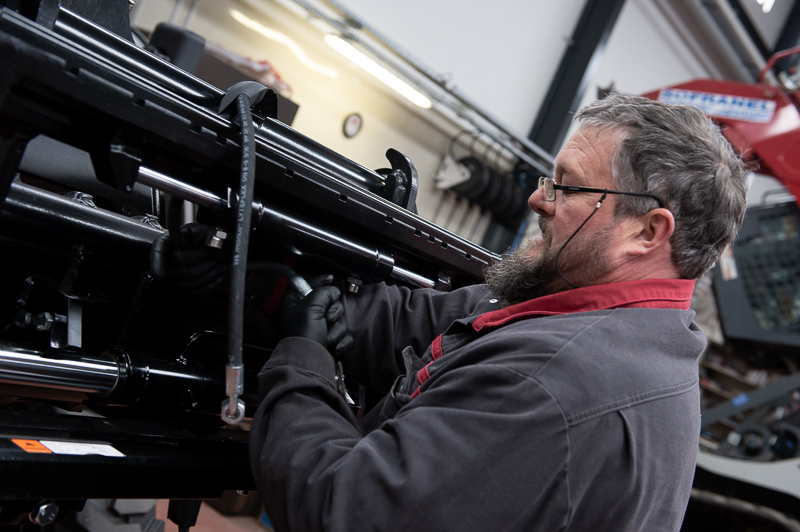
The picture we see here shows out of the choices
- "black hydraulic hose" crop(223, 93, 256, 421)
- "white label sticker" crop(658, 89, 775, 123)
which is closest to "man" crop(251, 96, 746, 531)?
"black hydraulic hose" crop(223, 93, 256, 421)

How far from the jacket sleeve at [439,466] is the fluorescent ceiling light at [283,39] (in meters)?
3.04

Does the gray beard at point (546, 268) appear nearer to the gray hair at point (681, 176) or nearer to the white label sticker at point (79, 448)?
the gray hair at point (681, 176)

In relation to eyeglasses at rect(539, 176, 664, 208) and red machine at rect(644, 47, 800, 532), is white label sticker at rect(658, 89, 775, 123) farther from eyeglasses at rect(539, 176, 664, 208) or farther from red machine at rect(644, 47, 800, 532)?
eyeglasses at rect(539, 176, 664, 208)

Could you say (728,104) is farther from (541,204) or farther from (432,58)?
(541,204)

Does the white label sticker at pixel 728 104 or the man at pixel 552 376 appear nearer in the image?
the man at pixel 552 376

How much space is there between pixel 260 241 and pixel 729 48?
7375mm

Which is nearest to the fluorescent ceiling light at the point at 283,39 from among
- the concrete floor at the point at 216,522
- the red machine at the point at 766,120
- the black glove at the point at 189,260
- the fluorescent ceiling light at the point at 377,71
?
the fluorescent ceiling light at the point at 377,71

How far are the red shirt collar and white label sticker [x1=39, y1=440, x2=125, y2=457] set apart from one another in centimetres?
61

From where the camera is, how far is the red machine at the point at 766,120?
3363 millimetres

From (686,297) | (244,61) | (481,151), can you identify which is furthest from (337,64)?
(686,297)

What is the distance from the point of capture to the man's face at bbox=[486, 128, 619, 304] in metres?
1.16

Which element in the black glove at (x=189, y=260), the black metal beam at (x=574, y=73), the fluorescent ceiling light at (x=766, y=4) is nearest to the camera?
the black glove at (x=189, y=260)

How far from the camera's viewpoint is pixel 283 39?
3578mm

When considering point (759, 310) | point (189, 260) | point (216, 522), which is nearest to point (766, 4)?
point (759, 310)
